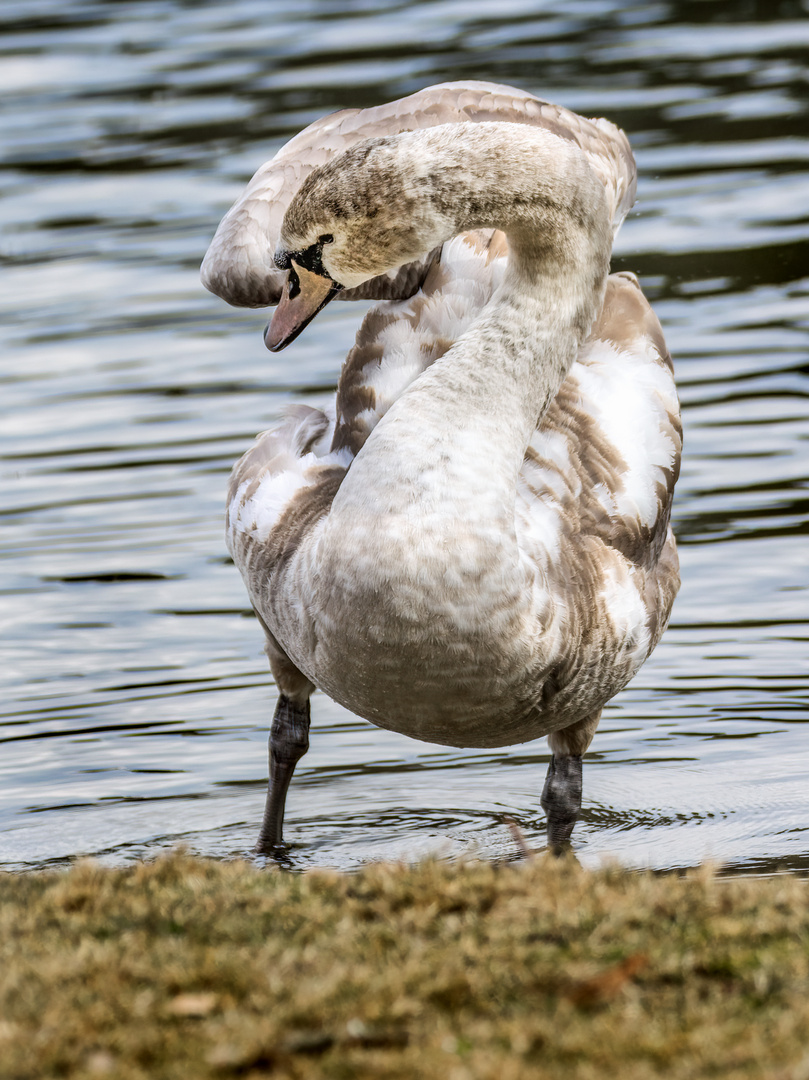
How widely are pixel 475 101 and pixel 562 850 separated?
234 cm

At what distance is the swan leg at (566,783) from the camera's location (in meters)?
5.39

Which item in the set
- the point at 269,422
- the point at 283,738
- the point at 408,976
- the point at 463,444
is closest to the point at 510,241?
the point at 463,444

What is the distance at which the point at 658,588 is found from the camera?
5230mm

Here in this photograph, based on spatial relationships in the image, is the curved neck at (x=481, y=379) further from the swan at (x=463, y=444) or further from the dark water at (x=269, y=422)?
the dark water at (x=269, y=422)

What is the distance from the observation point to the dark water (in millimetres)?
5777

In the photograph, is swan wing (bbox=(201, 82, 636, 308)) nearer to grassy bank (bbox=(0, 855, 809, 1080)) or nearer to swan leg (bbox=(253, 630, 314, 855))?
swan leg (bbox=(253, 630, 314, 855))

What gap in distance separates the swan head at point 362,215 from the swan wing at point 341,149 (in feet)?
3.19

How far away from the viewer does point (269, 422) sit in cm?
902

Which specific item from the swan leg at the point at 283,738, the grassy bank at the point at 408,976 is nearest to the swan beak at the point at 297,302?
the swan leg at the point at 283,738

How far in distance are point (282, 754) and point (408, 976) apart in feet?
9.49

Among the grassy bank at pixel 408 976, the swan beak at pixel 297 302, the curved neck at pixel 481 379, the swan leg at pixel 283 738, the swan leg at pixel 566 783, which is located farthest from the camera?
the swan leg at pixel 283 738

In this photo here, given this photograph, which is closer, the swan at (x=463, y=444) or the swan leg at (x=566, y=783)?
the swan at (x=463, y=444)

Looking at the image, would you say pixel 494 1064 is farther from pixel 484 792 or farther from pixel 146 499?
pixel 146 499

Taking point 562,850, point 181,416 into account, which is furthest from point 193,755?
point 181,416
